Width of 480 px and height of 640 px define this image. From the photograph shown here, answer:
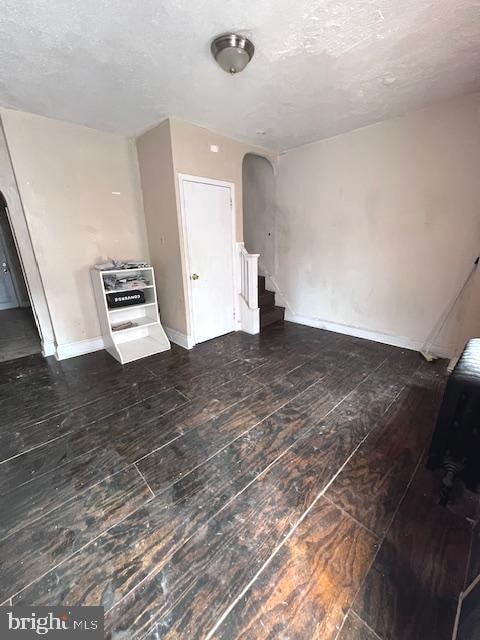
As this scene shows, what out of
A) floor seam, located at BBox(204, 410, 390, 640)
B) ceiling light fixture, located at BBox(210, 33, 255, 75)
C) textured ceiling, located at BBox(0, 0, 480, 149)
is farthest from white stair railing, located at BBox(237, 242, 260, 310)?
floor seam, located at BBox(204, 410, 390, 640)

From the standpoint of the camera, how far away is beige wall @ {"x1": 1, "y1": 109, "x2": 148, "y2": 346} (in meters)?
2.67

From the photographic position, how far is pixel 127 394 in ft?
7.88

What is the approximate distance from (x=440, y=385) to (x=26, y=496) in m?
3.25

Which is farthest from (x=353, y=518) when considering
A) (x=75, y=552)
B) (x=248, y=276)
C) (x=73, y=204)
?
(x=73, y=204)

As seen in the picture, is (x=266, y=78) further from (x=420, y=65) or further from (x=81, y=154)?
(x=81, y=154)

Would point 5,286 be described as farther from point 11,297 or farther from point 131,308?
point 131,308

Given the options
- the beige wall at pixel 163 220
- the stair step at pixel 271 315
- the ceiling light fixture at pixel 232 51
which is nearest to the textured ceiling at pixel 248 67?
the ceiling light fixture at pixel 232 51

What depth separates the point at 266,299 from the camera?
4285 mm

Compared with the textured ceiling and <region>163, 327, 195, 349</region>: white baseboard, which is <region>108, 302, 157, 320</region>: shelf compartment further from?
the textured ceiling

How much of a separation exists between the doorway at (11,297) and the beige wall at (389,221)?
425 cm

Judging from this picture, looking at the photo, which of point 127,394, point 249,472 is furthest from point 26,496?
point 249,472

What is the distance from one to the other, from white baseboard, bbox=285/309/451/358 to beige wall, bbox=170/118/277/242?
63.8 inches

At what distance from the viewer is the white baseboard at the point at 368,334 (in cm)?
299

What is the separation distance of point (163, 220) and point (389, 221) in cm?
270
